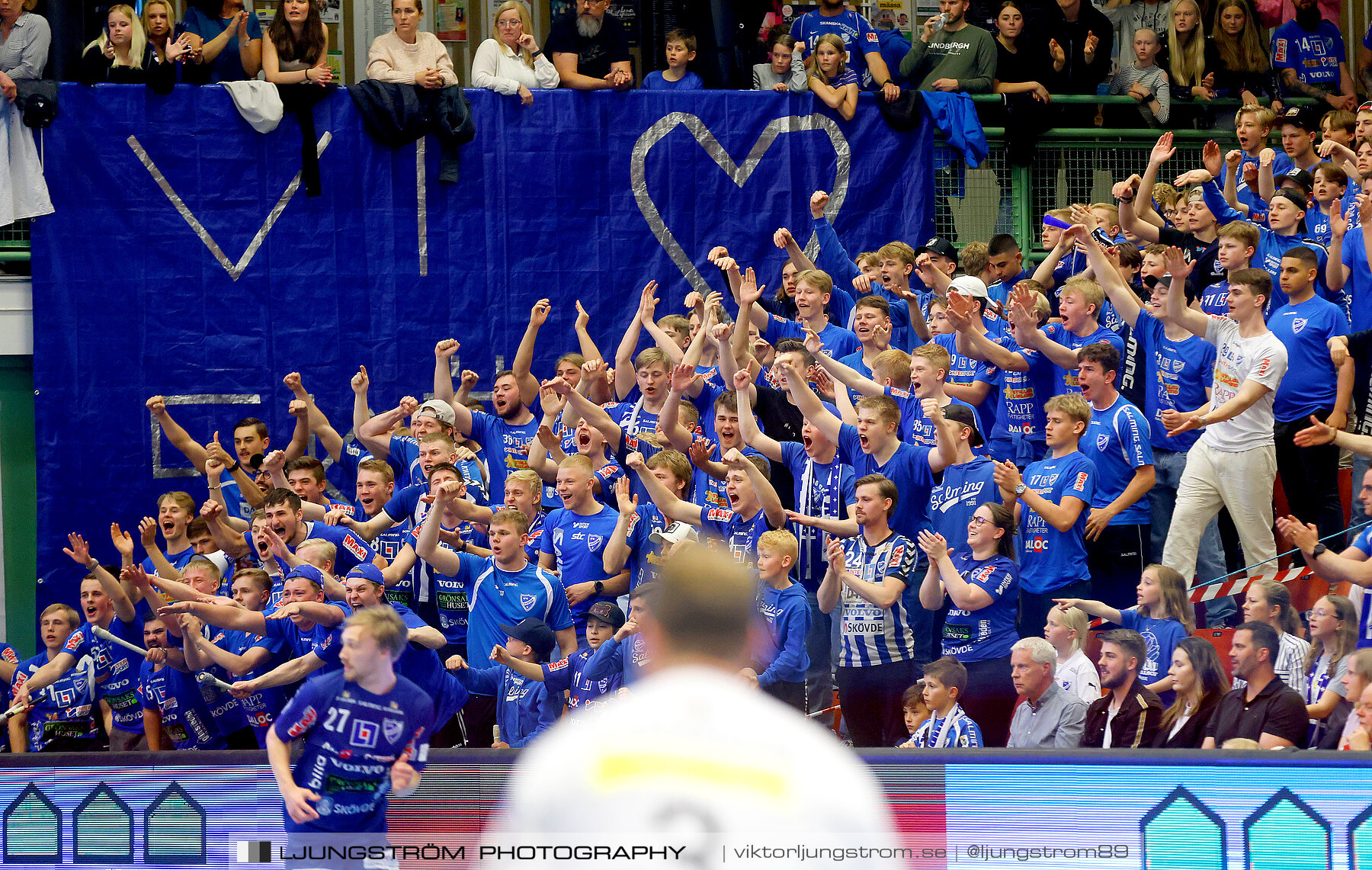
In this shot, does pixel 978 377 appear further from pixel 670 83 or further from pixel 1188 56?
pixel 1188 56

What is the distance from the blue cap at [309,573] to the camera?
7.60 m

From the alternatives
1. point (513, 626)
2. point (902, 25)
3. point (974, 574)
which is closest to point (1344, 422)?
point (974, 574)

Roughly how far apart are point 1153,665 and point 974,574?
1097 millimetres

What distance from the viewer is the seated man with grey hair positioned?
6.60 m

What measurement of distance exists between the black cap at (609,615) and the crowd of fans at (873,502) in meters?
0.03

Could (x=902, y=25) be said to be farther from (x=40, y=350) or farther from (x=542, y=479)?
(x=40, y=350)

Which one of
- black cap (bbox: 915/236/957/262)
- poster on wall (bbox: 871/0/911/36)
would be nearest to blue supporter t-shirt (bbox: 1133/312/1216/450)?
black cap (bbox: 915/236/957/262)

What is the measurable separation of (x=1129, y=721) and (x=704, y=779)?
408 cm

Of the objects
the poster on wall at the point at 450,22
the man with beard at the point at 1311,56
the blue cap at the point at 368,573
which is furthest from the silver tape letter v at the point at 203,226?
the man with beard at the point at 1311,56

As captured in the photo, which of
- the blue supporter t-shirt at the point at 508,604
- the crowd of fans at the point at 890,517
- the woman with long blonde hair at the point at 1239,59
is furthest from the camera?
the woman with long blonde hair at the point at 1239,59

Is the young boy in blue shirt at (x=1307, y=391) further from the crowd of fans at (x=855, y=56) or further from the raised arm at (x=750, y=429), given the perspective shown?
the crowd of fans at (x=855, y=56)

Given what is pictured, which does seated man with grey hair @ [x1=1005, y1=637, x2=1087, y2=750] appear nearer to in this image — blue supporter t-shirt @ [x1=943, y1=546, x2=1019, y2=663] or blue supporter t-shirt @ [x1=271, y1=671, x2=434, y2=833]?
blue supporter t-shirt @ [x1=943, y1=546, x2=1019, y2=663]

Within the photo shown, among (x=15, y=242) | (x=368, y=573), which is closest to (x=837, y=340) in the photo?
(x=368, y=573)

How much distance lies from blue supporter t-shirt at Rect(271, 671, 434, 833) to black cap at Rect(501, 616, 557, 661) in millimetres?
1367
